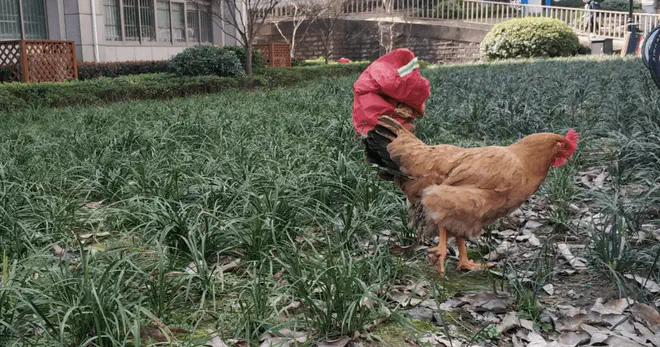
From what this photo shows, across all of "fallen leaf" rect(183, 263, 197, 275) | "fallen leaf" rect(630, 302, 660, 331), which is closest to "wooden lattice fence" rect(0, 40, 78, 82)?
"fallen leaf" rect(183, 263, 197, 275)

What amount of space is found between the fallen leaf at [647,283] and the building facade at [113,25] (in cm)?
1542

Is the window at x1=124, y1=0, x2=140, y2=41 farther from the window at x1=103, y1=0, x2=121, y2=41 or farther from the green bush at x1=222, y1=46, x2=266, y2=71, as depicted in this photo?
the green bush at x1=222, y1=46, x2=266, y2=71

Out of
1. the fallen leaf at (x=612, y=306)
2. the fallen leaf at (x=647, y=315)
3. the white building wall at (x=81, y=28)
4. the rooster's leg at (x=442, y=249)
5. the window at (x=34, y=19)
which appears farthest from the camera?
the white building wall at (x=81, y=28)

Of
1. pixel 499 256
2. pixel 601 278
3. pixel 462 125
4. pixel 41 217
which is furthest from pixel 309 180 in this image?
pixel 462 125

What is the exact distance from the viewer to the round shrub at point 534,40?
2306 cm

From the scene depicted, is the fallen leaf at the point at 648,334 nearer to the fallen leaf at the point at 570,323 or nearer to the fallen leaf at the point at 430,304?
the fallen leaf at the point at 570,323

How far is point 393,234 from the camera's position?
141 inches

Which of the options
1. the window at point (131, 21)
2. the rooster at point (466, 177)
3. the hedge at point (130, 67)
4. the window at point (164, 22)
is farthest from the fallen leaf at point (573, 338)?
the window at point (164, 22)

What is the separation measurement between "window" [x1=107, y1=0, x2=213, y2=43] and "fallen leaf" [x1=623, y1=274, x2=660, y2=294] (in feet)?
54.2

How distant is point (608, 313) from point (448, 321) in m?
0.72

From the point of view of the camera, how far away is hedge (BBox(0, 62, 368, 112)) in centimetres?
1038

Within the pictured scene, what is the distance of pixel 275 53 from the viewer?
21.8m

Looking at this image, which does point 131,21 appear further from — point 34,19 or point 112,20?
point 34,19

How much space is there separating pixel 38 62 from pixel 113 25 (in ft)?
18.6
